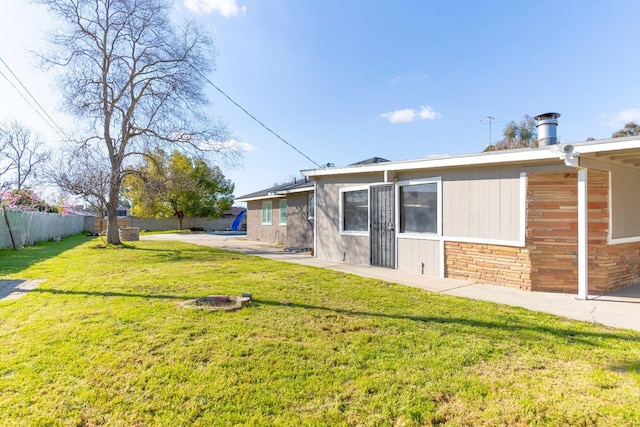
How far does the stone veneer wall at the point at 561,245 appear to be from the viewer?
589cm

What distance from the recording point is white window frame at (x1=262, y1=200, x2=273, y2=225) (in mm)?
17220

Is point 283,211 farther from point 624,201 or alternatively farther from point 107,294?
point 624,201

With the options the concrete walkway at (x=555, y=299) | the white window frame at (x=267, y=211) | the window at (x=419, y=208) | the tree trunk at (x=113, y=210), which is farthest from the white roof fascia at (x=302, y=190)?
the tree trunk at (x=113, y=210)

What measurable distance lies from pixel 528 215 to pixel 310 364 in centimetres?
497

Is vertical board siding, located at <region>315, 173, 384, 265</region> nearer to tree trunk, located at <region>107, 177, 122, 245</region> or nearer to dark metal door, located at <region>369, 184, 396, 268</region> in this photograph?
dark metal door, located at <region>369, 184, 396, 268</region>

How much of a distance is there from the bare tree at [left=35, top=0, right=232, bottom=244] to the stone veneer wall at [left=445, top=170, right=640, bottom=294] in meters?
13.9

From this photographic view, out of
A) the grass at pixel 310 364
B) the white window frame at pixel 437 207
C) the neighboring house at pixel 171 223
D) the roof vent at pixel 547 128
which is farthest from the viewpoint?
the neighboring house at pixel 171 223

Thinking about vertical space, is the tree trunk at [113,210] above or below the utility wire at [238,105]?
below

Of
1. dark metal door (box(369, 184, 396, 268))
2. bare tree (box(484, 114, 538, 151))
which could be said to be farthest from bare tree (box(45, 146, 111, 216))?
bare tree (box(484, 114, 538, 151))

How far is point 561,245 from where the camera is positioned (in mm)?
5961

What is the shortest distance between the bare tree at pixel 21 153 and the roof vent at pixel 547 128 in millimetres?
36001

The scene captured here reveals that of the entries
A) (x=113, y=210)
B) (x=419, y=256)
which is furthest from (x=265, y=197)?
(x=419, y=256)

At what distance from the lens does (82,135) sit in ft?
50.4

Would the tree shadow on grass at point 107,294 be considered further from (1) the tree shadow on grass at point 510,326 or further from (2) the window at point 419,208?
(2) the window at point 419,208
